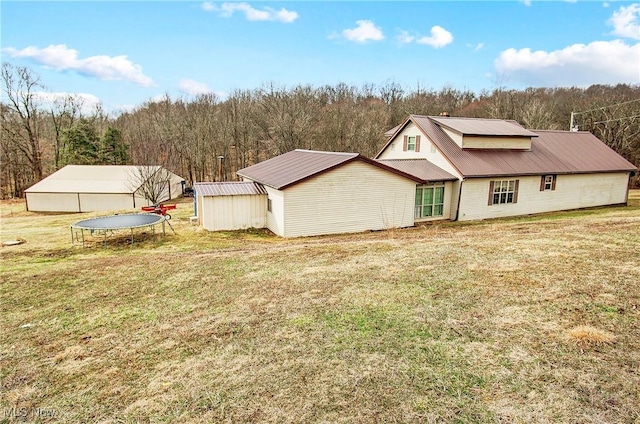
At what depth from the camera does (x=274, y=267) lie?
407 inches

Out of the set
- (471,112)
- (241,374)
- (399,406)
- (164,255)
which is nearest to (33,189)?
(164,255)

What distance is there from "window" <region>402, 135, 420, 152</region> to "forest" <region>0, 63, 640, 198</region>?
14262 millimetres

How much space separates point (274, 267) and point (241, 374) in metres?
5.09

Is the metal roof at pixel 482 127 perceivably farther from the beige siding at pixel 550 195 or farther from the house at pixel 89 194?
the house at pixel 89 194

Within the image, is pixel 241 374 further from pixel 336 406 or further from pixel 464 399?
pixel 464 399

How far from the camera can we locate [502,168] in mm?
20344

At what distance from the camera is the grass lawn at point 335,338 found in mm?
4621

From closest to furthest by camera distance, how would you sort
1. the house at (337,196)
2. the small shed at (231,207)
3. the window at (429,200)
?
1. the house at (337,196)
2. the small shed at (231,207)
3. the window at (429,200)

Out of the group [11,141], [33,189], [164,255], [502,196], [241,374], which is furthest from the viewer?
[11,141]

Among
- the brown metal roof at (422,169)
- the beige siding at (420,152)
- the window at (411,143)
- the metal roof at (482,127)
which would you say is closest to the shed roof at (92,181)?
the beige siding at (420,152)

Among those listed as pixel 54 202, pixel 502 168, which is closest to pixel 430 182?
pixel 502 168

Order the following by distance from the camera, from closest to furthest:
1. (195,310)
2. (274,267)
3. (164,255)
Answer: (195,310), (274,267), (164,255)

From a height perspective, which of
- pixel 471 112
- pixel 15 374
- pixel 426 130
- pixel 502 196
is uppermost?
pixel 471 112

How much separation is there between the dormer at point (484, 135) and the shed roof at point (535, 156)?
23 centimetres
